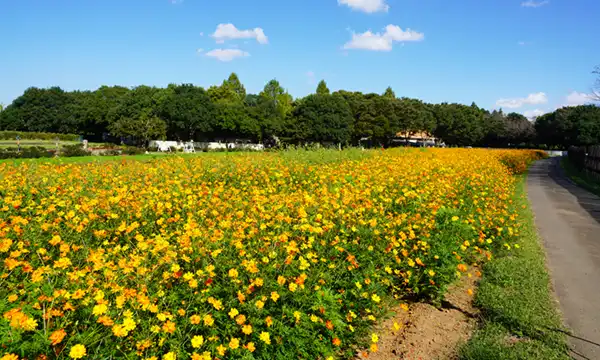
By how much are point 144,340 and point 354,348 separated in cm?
174

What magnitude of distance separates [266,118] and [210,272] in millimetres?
51521

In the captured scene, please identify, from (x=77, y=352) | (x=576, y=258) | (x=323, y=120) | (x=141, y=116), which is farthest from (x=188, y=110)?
(x=77, y=352)

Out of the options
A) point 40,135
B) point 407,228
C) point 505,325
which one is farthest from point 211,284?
point 40,135

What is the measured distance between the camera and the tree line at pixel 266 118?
46.5 meters

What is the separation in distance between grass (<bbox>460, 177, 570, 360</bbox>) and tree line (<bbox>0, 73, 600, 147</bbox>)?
4258 centimetres

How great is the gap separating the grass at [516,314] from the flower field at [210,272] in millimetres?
467

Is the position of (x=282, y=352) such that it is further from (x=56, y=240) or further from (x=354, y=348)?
(x=56, y=240)

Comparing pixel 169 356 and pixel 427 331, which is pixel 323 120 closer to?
pixel 427 331

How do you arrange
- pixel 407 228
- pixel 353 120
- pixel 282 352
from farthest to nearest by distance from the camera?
pixel 353 120, pixel 407 228, pixel 282 352

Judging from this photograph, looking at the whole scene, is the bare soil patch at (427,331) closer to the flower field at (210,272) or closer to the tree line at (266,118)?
the flower field at (210,272)

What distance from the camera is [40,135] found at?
53.5 meters

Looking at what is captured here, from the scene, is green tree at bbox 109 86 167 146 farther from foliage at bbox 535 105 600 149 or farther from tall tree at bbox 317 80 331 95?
foliage at bbox 535 105 600 149

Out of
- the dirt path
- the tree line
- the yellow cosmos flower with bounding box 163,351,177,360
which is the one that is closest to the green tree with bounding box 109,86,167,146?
the tree line

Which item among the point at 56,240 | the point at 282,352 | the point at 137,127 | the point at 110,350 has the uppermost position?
the point at 137,127
